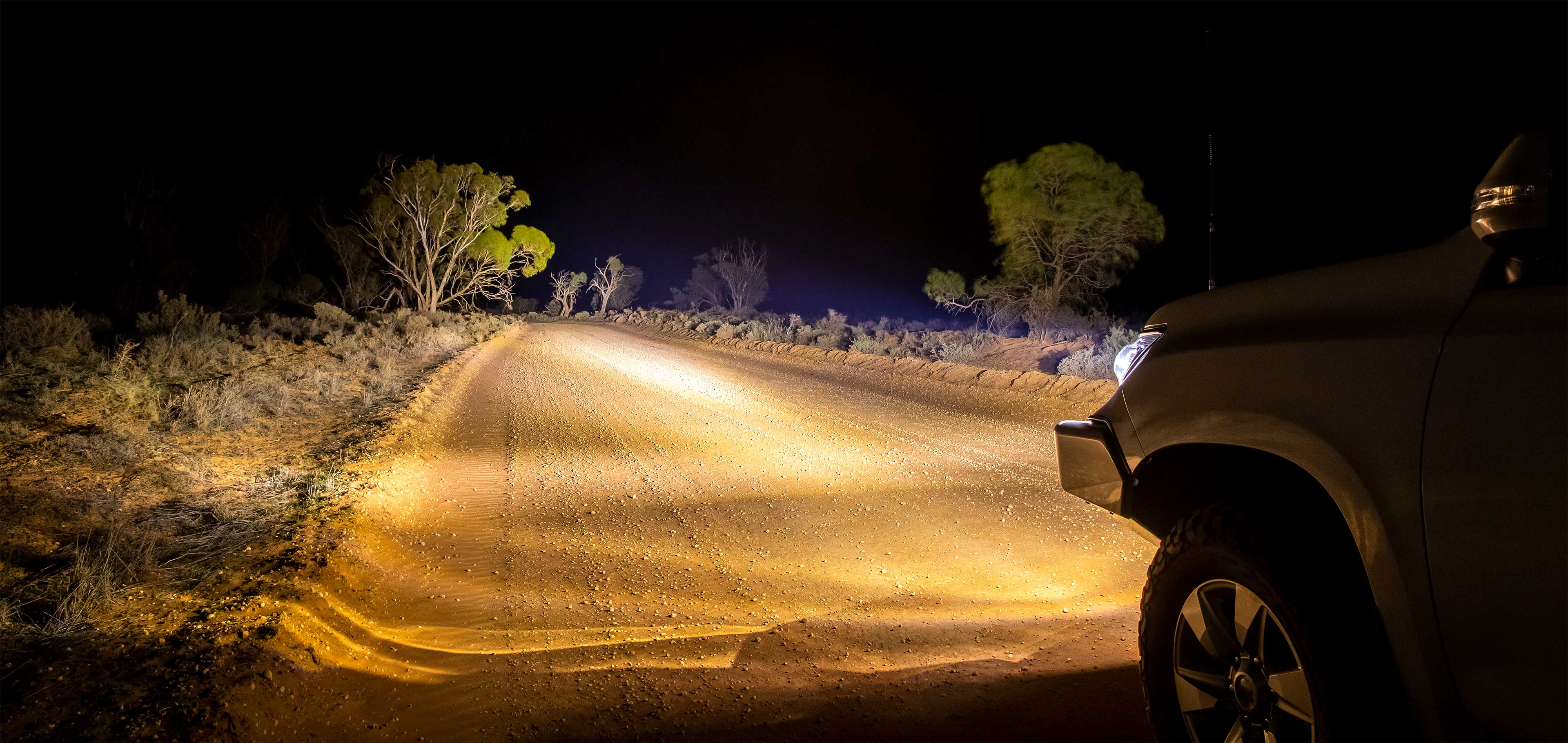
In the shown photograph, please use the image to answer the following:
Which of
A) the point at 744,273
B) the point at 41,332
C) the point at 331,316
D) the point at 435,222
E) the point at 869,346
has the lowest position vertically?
the point at 869,346

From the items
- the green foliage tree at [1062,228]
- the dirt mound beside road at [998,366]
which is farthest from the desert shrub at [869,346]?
the green foliage tree at [1062,228]

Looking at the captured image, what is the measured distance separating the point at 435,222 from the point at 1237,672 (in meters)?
39.7

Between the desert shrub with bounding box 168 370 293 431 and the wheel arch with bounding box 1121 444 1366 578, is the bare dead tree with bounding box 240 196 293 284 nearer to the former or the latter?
the desert shrub with bounding box 168 370 293 431

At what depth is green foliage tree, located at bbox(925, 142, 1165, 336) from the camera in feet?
70.6

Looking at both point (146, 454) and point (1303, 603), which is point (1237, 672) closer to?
point (1303, 603)

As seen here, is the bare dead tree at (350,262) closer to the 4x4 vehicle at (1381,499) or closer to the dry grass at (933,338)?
the dry grass at (933,338)

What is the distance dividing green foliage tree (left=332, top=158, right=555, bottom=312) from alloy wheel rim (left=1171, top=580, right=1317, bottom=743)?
37.8 metres

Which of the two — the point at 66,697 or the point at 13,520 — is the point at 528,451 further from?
the point at 66,697

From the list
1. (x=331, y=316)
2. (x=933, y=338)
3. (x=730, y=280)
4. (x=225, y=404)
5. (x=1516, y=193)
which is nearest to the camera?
(x=1516, y=193)

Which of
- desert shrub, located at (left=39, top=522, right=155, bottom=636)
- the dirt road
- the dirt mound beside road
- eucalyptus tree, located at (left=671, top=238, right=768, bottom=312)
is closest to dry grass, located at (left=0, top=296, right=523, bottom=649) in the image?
desert shrub, located at (left=39, top=522, right=155, bottom=636)

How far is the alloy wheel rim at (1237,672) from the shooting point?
1997mm

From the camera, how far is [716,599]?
14.9 feet

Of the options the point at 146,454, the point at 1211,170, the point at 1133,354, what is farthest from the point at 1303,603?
the point at 146,454

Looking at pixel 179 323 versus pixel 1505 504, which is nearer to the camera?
pixel 1505 504
